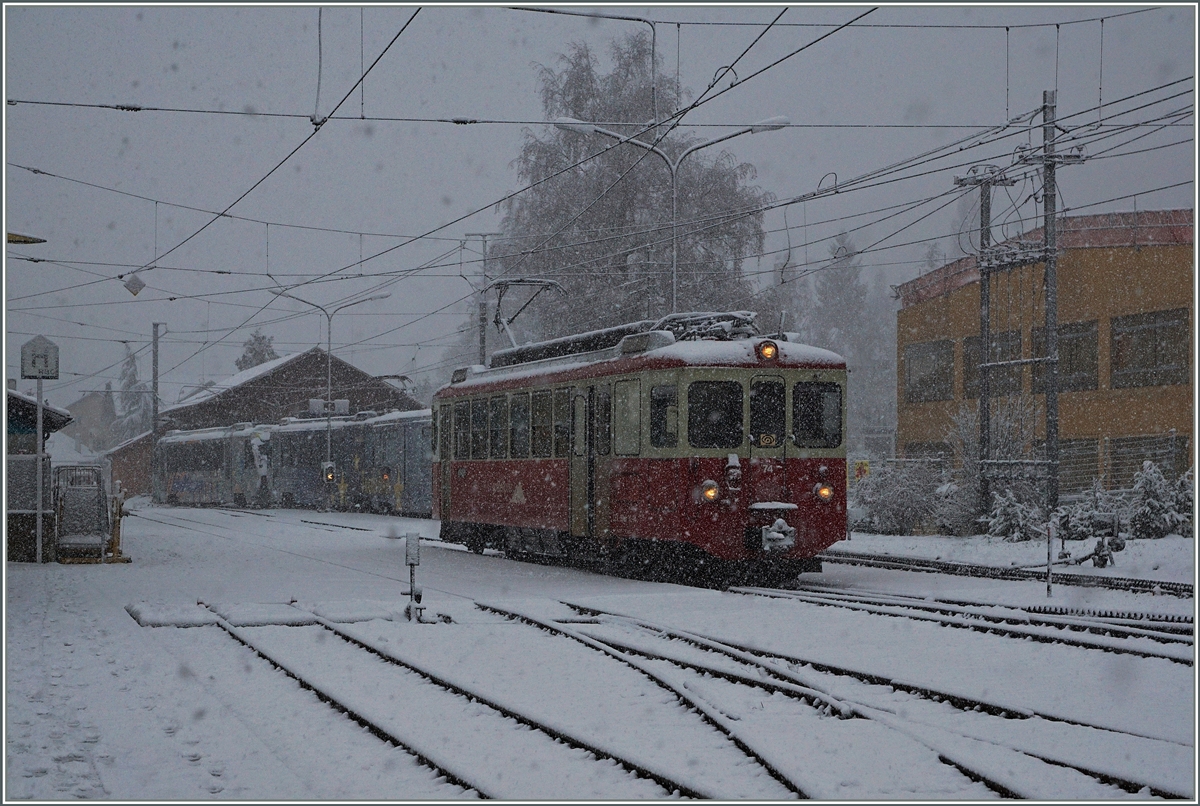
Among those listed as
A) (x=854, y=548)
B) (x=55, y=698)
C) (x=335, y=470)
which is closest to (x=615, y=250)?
(x=335, y=470)

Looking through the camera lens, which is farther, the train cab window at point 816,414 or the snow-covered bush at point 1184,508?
the snow-covered bush at point 1184,508

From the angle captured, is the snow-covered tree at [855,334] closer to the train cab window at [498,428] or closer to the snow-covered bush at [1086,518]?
the snow-covered bush at [1086,518]

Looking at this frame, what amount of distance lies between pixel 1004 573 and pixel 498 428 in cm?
782

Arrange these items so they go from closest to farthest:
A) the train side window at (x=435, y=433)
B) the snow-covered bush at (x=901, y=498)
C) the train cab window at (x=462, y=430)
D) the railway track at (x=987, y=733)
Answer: the railway track at (x=987, y=733), the train cab window at (x=462, y=430), the train side window at (x=435, y=433), the snow-covered bush at (x=901, y=498)

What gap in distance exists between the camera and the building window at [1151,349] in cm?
3094

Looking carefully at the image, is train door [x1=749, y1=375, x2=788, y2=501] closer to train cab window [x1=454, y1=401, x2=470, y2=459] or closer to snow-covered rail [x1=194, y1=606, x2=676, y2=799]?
snow-covered rail [x1=194, y1=606, x2=676, y2=799]

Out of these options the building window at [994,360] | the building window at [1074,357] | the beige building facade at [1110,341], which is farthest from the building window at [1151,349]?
the building window at [994,360]

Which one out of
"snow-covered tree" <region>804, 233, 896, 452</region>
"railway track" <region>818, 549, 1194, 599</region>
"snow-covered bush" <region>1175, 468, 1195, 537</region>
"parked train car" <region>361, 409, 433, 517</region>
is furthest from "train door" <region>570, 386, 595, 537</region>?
"snow-covered tree" <region>804, 233, 896, 452</region>

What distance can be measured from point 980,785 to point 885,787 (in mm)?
469

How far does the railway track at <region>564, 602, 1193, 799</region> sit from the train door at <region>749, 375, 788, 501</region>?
18.2 feet

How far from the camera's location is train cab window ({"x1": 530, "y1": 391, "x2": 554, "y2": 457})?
62.8 ft

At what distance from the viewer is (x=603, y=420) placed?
17.7 meters

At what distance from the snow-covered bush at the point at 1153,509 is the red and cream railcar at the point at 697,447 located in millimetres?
7277

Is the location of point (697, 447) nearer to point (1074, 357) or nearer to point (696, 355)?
point (696, 355)
